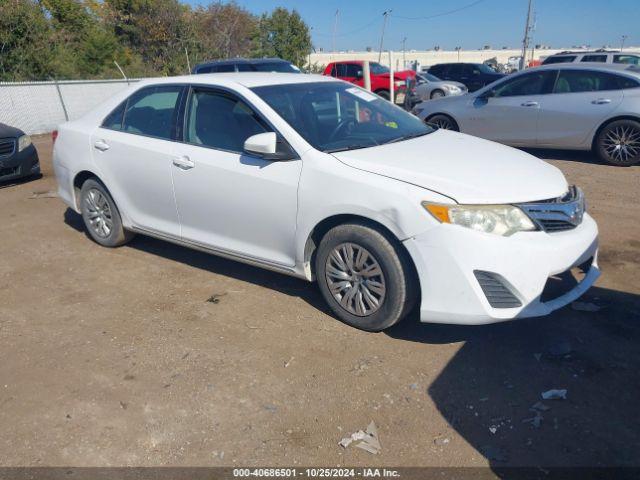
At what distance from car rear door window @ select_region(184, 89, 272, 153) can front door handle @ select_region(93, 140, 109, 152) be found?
1.03m

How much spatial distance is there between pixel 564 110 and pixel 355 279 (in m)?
6.50

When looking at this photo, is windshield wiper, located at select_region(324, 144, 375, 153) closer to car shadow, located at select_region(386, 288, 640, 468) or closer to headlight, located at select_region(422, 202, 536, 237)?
headlight, located at select_region(422, 202, 536, 237)

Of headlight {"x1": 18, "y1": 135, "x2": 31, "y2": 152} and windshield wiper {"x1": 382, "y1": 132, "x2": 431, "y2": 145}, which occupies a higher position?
windshield wiper {"x1": 382, "y1": 132, "x2": 431, "y2": 145}

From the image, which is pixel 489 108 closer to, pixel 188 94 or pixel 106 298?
pixel 188 94

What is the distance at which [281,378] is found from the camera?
3277 mm

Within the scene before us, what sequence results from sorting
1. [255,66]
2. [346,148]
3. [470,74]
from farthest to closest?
[470,74] < [255,66] < [346,148]

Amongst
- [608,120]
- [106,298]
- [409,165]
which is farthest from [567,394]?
[608,120]

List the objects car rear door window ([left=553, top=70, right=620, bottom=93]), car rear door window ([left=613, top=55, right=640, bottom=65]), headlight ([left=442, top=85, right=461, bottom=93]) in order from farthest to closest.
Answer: headlight ([left=442, top=85, right=461, bottom=93]) → car rear door window ([left=613, top=55, right=640, bottom=65]) → car rear door window ([left=553, top=70, right=620, bottom=93])

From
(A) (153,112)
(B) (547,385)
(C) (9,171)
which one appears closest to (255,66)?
(C) (9,171)

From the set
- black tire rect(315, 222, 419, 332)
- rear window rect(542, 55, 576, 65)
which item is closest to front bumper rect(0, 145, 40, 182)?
black tire rect(315, 222, 419, 332)

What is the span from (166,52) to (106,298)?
29.7m

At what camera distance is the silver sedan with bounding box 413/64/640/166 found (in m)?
8.20

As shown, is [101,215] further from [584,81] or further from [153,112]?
[584,81]

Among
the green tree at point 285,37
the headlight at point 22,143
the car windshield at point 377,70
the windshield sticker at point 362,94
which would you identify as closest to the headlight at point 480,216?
the windshield sticker at point 362,94
